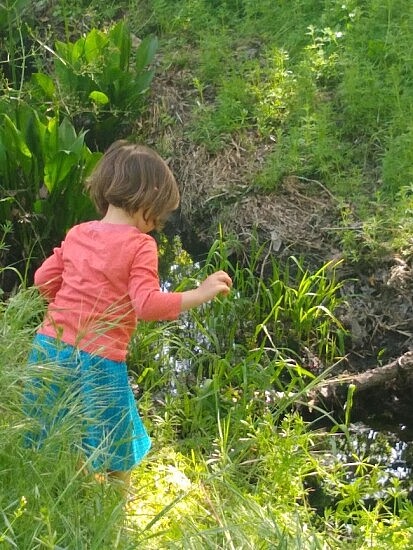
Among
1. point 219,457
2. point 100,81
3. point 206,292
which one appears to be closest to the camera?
point 206,292

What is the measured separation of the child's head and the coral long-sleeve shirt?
0.09 m

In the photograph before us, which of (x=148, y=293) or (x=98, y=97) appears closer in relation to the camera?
(x=148, y=293)

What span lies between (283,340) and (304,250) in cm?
64

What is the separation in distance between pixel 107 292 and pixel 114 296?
3 centimetres

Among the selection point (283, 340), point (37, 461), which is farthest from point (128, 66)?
point (37, 461)

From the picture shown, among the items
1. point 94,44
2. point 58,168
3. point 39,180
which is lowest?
point 39,180

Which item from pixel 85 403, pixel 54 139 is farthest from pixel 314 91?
pixel 85 403

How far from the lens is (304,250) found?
16.7 ft

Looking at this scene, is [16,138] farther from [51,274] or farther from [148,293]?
[148,293]

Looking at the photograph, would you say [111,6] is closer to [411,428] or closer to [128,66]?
[128,66]

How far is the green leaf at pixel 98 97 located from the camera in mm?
5493

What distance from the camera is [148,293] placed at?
3.11m

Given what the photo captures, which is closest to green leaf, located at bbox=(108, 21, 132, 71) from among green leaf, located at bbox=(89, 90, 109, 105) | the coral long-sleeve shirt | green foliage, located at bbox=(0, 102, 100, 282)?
green leaf, located at bbox=(89, 90, 109, 105)

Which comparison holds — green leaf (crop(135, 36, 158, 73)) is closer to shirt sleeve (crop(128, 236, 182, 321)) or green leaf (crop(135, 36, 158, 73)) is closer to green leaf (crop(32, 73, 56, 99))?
green leaf (crop(32, 73, 56, 99))
